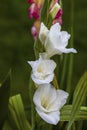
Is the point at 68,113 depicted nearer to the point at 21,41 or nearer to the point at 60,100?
the point at 60,100

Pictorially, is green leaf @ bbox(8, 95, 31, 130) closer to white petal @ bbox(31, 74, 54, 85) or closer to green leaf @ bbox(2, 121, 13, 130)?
green leaf @ bbox(2, 121, 13, 130)

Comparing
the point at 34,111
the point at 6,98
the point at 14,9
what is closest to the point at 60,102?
the point at 34,111

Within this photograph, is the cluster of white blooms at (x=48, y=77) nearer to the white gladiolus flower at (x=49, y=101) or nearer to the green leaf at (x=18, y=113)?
the white gladiolus flower at (x=49, y=101)

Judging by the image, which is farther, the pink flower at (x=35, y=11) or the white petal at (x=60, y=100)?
the pink flower at (x=35, y=11)

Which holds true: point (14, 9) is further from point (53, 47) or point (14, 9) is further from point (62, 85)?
point (53, 47)

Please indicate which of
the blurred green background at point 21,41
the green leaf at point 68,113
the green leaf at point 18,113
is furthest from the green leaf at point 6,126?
the blurred green background at point 21,41
